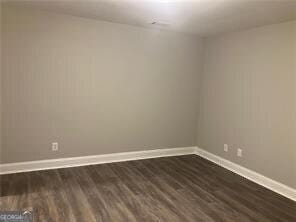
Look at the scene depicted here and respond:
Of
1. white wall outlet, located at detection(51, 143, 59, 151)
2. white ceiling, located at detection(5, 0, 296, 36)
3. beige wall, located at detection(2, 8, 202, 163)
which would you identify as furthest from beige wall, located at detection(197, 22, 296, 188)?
white wall outlet, located at detection(51, 143, 59, 151)

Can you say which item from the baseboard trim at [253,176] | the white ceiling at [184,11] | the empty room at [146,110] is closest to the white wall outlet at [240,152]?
the empty room at [146,110]

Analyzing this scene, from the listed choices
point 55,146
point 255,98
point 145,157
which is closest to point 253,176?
point 255,98

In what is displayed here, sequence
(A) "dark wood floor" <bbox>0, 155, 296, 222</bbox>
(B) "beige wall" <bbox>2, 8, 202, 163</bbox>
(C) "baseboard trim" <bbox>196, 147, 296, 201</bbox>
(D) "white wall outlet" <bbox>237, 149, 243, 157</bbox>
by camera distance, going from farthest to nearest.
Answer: (D) "white wall outlet" <bbox>237, 149, 243, 157</bbox> → (B) "beige wall" <bbox>2, 8, 202, 163</bbox> → (C) "baseboard trim" <bbox>196, 147, 296, 201</bbox> → (A) "dark wood floor" <bbox>0, 155, 296, 222</bbox>

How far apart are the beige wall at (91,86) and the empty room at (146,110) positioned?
0.02 metres

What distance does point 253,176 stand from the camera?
381 cm

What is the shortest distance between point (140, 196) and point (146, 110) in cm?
169

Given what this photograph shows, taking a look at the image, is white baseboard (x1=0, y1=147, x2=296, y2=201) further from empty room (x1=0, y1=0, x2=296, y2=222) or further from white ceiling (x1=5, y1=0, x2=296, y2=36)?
white ceiling (x1=5, y1=0, x2=296, y2=36)

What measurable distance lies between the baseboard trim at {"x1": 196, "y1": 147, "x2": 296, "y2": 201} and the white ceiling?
2133 mm

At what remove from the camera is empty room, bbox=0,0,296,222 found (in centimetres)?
296

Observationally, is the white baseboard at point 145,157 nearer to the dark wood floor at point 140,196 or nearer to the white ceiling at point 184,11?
the dark wood floor at point 140,196

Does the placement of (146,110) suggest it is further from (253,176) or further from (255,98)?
(253,176)

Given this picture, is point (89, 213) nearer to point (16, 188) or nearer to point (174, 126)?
point (16, 188)

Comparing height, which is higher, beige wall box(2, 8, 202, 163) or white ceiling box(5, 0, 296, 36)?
white ceiling box(5, 0, 296, 36)

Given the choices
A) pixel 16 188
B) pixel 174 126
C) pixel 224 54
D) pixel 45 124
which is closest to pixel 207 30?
pixel 224 54
